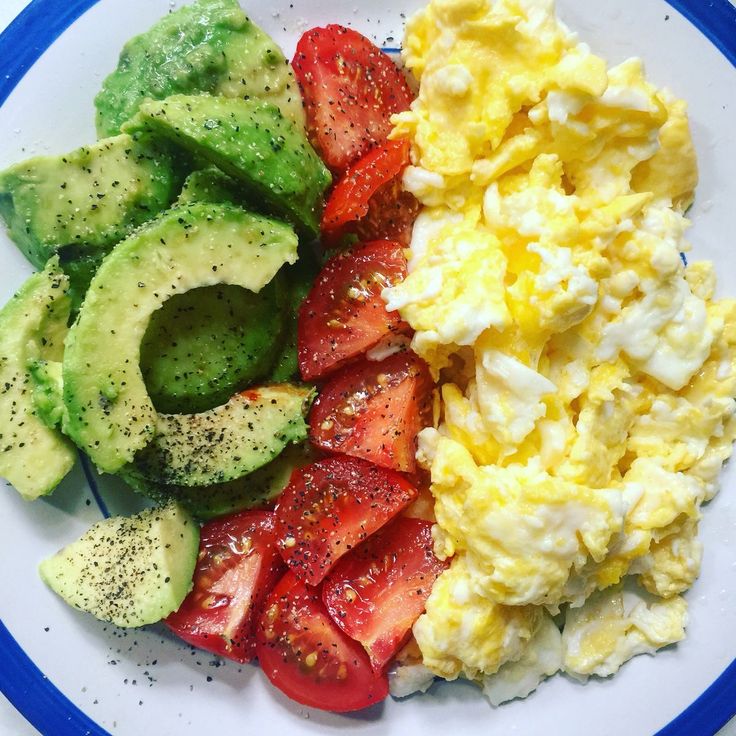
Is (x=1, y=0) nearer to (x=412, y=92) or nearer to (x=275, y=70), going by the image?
(x=275, y=70)

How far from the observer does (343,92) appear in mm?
1969

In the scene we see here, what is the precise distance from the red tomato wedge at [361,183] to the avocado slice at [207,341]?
22 cm

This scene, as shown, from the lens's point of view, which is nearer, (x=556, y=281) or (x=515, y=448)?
(x=556, y=281)

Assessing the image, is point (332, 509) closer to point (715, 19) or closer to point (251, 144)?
point (251, 144)

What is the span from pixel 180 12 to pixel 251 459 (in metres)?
1.20

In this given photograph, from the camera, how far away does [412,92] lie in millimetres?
2107

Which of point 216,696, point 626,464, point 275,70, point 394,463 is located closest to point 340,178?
point 275,70

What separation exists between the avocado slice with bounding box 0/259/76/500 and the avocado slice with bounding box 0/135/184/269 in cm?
10

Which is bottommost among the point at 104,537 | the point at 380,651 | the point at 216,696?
the point at 216,696

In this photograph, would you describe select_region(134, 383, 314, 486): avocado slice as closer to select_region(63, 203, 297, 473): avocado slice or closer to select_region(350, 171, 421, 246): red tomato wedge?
select_region(63, 203, 297, 473): avocado slice

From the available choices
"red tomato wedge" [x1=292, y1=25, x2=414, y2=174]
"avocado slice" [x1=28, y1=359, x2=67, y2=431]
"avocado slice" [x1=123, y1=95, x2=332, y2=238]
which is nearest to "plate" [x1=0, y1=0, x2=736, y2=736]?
"red tomato wedge" [x1=292, y1=25, x2=414, y2=174]

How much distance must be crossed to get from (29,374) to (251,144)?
83 centimetres

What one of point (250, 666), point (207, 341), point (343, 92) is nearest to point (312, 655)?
point (250, 666)

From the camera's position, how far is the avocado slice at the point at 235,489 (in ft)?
6.66
